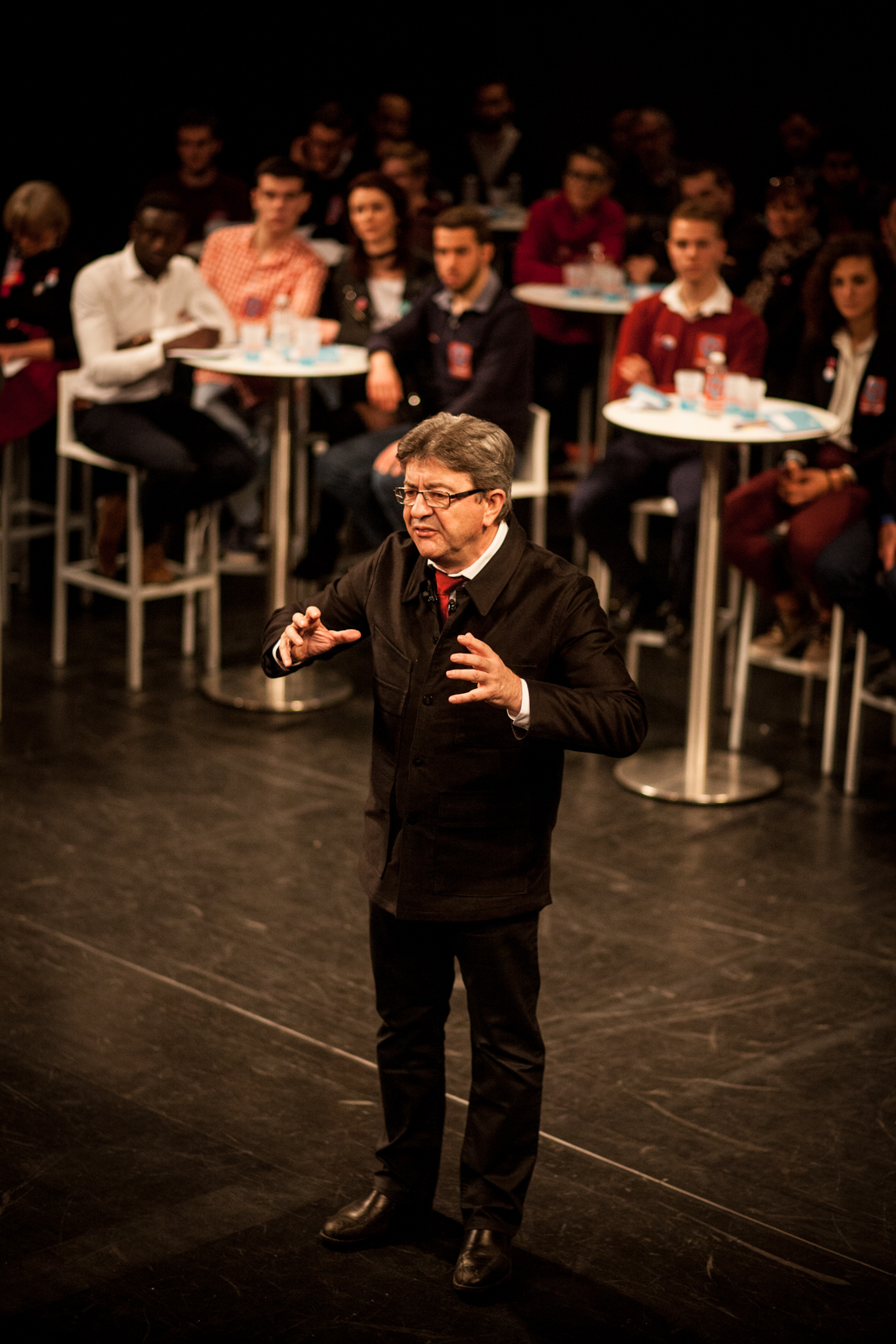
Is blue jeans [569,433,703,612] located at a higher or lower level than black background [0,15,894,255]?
lower

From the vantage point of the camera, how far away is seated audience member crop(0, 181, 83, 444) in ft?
18.4

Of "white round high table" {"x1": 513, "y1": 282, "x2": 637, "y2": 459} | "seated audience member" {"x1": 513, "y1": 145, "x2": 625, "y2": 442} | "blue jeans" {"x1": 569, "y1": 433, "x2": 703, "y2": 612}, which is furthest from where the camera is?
"seated audience member" {"x1": 513, "y1": 145, "x2": 625, "y2": 442}

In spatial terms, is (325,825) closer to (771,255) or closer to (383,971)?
(383,971)

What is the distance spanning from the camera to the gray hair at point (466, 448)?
2398 mm

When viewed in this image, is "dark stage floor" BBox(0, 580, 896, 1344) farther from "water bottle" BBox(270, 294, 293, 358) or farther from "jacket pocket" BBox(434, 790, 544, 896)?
"water bottle" BBox(270, 294, 293, 358)

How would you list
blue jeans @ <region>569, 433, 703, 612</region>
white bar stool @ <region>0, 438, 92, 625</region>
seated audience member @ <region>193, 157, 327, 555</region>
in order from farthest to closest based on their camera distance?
seated audience member @ <region>193, 157, 327, 555</region> < white bar stool @ <region>0, 438, 92, 625</region> < blue jeans @ <region>569, 433, 703, 612</region>

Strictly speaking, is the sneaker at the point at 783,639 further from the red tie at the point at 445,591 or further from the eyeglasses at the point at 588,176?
the eyeglasses at the point at 588,176

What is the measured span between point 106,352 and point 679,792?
7.43 feet

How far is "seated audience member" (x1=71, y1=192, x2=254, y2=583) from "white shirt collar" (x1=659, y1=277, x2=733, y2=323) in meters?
1.42

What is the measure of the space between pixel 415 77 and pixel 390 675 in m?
8.98

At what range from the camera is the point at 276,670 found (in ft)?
8.58

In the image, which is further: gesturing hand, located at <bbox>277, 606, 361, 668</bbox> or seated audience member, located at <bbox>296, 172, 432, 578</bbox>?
seated audience member, located at <bbox>296, 172, 432, 578</bbox>

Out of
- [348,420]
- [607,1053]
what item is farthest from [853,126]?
[607,1053]

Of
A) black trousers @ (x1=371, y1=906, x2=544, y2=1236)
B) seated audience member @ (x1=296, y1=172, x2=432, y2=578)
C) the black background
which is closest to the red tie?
black trousers @ (x1=371, y1=906, x2=544, y2=1236)
